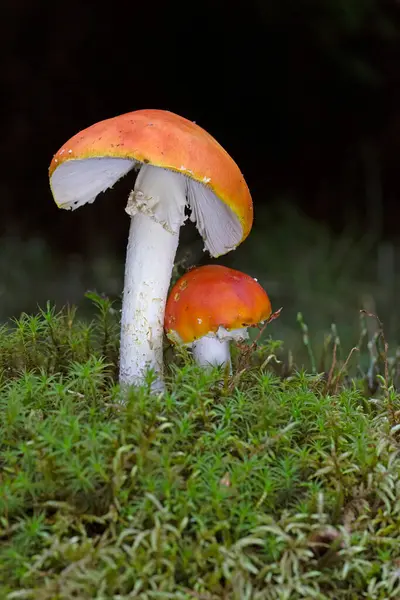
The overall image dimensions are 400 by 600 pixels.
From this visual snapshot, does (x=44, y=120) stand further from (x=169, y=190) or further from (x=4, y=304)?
(x=169, y=190)

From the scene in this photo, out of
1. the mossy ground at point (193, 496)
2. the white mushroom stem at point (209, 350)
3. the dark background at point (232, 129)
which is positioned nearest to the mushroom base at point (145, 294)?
the white mushroom stem at point (209, 350)

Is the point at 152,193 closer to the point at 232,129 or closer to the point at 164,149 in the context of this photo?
the point at 164,149

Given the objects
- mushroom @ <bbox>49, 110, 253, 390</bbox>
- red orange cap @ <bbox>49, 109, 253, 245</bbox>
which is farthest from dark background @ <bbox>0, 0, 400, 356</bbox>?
red orange cap @ <bbox>49, 109, 253, 245</bbox>

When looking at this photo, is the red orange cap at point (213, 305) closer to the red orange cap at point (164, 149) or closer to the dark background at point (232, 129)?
the red orange cap at point (164, 149)

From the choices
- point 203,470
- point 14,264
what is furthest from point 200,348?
point 14,264

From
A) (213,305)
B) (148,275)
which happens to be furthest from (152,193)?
(213,305)

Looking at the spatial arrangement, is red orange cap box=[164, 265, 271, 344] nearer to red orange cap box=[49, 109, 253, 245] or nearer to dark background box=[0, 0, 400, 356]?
red orange cap box=[49, 109, 253, 245]
